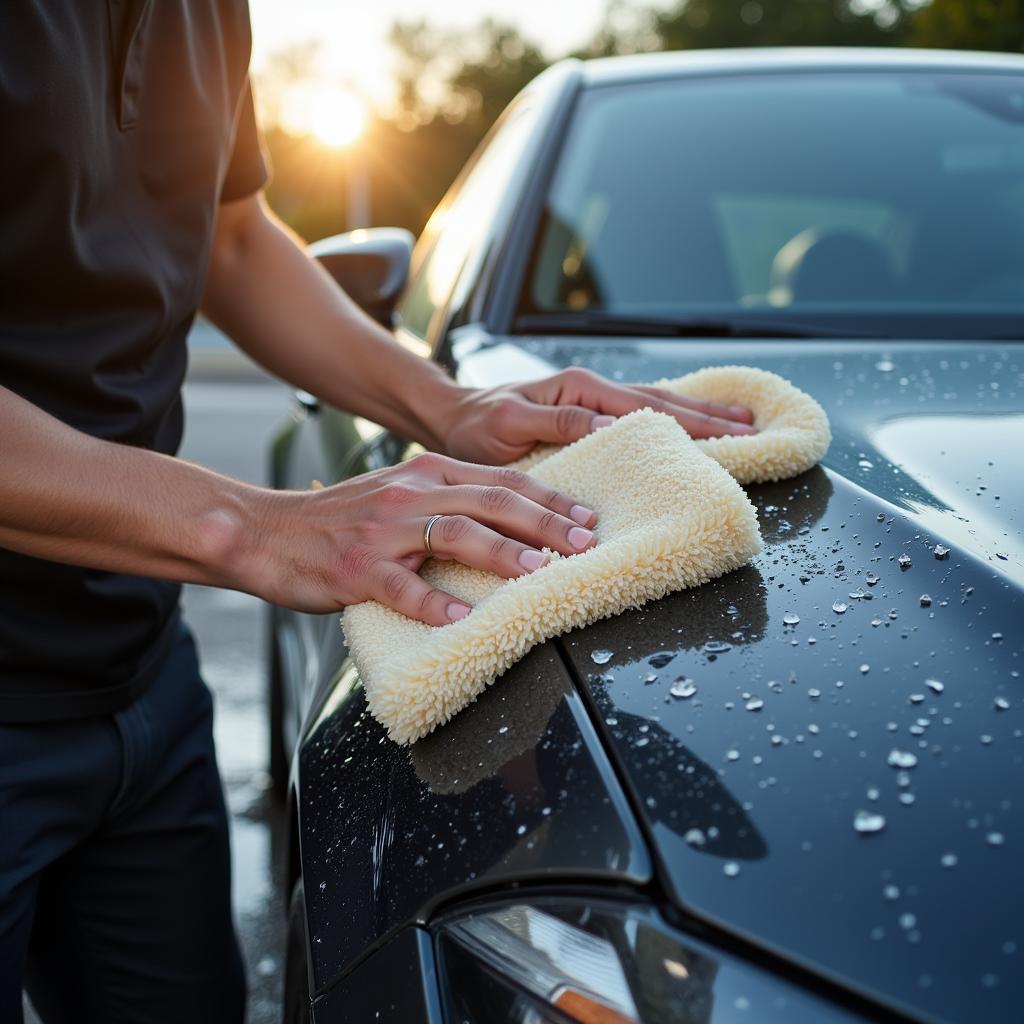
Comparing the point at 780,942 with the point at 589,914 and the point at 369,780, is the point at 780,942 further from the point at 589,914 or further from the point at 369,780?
the point at 369,780

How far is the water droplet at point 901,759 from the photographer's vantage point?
0.68 m

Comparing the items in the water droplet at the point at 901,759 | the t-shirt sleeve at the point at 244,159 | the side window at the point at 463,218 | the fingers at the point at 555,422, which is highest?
the t-shirt sleeve at the point at 244,159

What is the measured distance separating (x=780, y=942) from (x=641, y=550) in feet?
1.10

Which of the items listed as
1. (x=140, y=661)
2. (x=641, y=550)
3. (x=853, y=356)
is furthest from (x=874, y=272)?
(x=140, y=661)

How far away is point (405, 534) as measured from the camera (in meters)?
0.98

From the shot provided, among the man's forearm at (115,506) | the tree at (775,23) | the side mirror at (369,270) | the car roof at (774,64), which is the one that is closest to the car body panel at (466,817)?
the man's forearm at (115,506)

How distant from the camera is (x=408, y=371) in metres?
1.44

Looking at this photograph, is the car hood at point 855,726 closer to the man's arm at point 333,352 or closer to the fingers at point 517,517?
the fingers at point 517,517

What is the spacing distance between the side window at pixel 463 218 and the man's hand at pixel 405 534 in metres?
0.99

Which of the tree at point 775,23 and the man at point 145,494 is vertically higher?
the man at point 145,494

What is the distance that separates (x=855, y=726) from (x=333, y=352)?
3.33 feet

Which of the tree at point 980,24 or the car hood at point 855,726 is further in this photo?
the tree at point 980,24

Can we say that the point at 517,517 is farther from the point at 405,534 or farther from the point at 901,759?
the point at 901,759

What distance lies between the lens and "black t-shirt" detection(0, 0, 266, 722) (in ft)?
3.37
